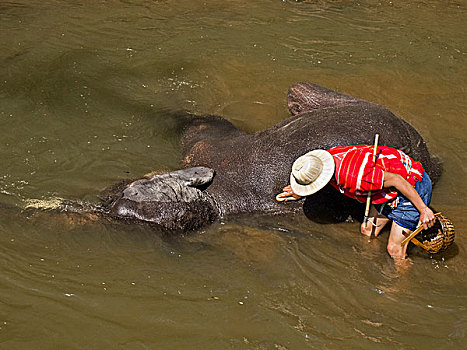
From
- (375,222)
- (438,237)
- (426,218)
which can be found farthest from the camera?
(375,222)

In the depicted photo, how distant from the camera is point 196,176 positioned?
5035 millimetres

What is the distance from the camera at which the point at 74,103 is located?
6520 millimetres

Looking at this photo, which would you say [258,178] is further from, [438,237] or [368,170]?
[438,237]

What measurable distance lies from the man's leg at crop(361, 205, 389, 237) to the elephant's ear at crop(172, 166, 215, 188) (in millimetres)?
1393

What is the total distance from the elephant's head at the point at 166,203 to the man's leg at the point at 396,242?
4.85ft

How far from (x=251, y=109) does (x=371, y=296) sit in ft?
10.3

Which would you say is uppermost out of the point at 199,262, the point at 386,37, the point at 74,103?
the point at 386,37

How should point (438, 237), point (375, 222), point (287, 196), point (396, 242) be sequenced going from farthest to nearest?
point (287, 196) < point (375, 222) < point (396, 242) < point (438, 237)

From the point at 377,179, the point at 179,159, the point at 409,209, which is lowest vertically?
the point at 179,159

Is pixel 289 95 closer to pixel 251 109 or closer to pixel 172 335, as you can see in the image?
pixel 251 109

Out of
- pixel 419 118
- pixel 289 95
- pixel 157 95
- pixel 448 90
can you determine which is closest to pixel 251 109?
pixel 289 95

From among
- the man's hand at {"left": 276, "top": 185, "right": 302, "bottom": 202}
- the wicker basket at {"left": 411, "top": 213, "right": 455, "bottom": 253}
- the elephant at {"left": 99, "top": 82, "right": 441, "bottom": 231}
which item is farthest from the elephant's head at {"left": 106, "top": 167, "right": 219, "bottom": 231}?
the wicker basket at {"left": 411, "top": 213, "right": 455, "bottom": 253}

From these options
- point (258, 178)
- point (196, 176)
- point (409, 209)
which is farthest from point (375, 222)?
point (196, 176)

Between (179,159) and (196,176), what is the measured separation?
0.78m
